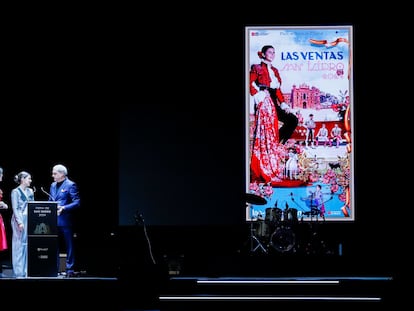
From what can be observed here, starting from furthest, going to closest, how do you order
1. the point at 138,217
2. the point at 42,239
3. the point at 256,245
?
the point at 256,245 < the point at 138,217 < the point at 42,239

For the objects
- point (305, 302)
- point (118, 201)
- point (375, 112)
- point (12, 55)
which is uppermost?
point (12, 55)

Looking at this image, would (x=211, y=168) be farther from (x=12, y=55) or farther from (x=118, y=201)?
(x=12, y=55)

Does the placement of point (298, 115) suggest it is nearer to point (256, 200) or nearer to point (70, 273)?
point (256, 200)

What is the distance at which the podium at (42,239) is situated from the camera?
32.6 ft

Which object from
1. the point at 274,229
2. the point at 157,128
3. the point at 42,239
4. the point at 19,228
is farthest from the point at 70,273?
the point at 274,229

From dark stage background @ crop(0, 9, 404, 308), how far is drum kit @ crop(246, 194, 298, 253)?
649 mm

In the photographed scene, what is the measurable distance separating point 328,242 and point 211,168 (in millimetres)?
2064

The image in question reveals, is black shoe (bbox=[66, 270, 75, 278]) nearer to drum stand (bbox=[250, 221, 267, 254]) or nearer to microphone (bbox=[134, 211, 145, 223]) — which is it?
microphone (bbox=[134, 211, 145, 223])

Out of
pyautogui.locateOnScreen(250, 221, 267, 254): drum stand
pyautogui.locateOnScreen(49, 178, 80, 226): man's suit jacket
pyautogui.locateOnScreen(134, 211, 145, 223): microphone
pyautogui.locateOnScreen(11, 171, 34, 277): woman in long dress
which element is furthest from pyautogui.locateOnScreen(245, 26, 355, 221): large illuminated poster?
pyautogui.locateOnScreen(11, 171, 34, 277): woman in long dress

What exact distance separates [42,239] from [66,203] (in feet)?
2.78

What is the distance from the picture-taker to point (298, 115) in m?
11.5

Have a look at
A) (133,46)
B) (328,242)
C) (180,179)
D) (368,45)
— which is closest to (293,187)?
(328,242)

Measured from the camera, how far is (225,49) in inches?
456

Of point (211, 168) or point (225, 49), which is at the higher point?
point (225, 49)
